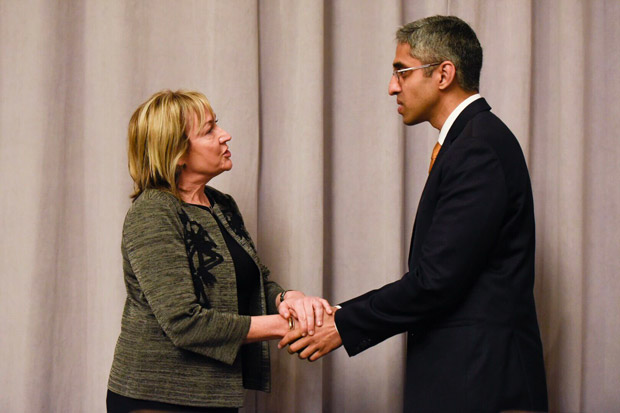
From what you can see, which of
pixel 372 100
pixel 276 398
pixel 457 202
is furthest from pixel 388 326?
pixel 372 100

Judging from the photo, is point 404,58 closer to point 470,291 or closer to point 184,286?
point 470,291

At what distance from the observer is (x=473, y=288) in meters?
1.63

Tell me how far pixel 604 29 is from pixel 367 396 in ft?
6.14

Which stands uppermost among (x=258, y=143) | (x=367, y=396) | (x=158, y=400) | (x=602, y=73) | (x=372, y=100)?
(x=602, y=73)

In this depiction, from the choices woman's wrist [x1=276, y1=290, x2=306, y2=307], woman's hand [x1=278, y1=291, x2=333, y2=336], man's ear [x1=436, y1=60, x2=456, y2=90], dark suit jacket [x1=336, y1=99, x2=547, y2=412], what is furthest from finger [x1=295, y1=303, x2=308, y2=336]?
man's ear [x1=436, y1=60, x2=456, y2=90]

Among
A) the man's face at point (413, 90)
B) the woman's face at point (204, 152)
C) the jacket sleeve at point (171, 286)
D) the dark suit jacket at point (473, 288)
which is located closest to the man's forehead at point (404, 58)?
the man's face at point (413, 90)

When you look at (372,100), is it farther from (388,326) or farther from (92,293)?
(92,293)

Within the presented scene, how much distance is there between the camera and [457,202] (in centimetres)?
158

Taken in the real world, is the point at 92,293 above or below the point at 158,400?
above

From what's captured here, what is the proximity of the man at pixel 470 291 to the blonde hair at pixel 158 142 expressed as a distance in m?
0.66

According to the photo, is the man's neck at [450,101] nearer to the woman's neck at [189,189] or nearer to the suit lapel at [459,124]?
the suit lapel at [459,124]

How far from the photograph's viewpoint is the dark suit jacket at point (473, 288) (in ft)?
5.17

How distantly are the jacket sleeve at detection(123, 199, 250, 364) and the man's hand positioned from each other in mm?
197

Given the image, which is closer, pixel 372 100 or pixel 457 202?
pixel 457 202
